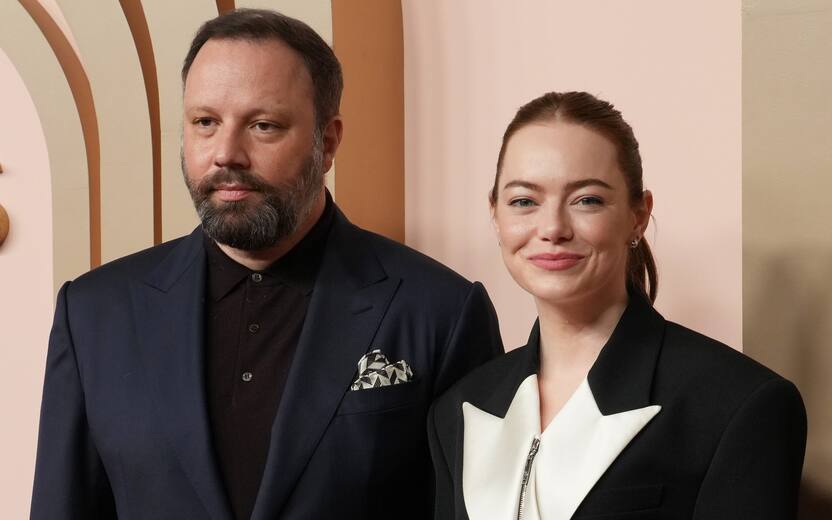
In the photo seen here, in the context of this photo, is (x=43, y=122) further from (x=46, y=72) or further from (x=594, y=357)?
(x=594, y=357)

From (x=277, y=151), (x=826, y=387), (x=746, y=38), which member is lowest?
(x=826, y=387)

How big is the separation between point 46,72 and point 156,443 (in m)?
2.12

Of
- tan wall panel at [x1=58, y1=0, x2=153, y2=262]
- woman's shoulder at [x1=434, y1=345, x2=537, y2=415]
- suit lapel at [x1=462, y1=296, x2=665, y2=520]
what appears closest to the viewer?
suit lapel at [x1=462, y1=296, x2=665, y2=520]

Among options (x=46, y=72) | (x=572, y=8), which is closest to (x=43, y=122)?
(x=46, y=72)

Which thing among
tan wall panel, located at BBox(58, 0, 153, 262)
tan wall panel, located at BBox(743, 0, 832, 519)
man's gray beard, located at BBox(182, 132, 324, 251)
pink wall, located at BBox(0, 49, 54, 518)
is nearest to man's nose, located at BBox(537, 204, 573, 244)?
man's gray beard, located at BBox(182, 132, 324, 251)

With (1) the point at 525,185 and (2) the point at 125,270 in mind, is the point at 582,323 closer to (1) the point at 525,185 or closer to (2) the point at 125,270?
(1) the point at 525,185

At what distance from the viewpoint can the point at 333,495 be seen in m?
2.08

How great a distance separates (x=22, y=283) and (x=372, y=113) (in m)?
1.55

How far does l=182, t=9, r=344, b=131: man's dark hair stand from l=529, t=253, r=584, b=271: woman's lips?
0.63 m

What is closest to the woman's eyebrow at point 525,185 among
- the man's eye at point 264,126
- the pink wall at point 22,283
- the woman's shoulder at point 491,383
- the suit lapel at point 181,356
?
the woman's shoulder at point 491,383

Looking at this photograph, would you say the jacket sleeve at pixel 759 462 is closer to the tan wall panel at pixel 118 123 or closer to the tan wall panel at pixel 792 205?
the tan wall panel at pixel 792 205

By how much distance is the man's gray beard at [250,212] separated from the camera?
2.12 meters

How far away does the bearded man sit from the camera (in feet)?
6.85

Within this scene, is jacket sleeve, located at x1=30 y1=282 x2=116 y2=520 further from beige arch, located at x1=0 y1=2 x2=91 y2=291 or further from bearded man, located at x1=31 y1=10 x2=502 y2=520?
beige arch, located at x1=0 y1=2 x2=91 y2=291
